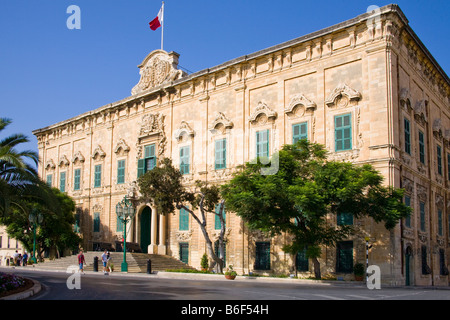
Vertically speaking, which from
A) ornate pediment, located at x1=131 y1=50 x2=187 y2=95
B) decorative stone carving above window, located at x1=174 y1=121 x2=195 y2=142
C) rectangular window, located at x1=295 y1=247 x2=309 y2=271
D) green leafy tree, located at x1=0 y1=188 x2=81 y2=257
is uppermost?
ornate pediment, located at x1=131 y1=50 x2=187 y2=95

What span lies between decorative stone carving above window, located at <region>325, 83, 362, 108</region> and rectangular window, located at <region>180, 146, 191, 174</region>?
998 cm

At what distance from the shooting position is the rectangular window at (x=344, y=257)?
23.3 m

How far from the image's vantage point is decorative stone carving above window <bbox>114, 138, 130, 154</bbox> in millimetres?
35875

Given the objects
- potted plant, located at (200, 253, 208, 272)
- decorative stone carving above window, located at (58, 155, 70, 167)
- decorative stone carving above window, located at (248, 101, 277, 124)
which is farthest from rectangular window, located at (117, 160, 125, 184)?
decorative stone carving above window, located at (248, 101, 277, 124)

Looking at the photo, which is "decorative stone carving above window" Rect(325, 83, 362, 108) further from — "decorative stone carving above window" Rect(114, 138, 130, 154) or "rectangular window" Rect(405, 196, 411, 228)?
"decorative stone carving above window" Rect(114, 138, 130, 154)

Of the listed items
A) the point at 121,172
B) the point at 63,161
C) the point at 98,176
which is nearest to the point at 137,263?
the point at 121,172

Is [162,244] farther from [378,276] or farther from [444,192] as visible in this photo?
[444,192]

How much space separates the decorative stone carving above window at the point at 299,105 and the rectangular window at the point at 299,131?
0.65 meters

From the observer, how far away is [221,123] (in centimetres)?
3000

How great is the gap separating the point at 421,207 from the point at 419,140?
3.57 m

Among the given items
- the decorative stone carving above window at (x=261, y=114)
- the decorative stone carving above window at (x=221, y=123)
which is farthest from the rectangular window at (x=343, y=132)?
the decorative stone carving above window at (x=221, y=123)

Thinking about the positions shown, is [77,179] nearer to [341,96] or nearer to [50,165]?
[50,165]

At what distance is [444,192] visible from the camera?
2991 centimetres
